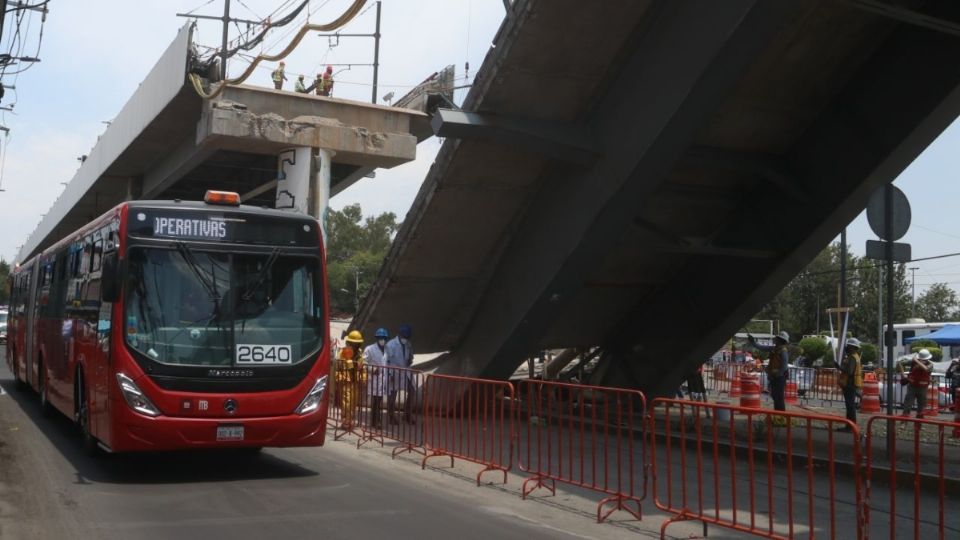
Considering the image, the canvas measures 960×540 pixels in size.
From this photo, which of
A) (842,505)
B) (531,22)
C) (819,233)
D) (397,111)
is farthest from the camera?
(397,111)

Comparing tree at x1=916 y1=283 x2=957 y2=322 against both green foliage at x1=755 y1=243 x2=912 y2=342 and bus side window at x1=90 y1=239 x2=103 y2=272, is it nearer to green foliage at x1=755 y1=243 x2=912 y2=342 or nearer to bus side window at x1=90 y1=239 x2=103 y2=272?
green foliage at x1=755 y1=243 x2=912 y2=342

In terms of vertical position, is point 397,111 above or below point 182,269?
above

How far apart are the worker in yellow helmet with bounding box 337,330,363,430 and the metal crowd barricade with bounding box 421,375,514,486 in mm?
2046

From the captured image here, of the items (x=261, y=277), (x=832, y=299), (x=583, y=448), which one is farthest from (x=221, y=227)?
(x=832, y=299)

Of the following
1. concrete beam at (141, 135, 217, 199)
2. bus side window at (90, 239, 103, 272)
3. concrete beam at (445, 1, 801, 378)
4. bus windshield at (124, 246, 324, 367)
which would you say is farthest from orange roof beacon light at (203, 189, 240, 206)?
concrete beam at (141, 135, 217, 199)

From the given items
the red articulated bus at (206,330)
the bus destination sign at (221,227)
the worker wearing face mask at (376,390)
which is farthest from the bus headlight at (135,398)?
the worker wearing face mask at (376,390)

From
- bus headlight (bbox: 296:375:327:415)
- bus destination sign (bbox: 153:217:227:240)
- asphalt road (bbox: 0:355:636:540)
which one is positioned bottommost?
asphalt road (bbox: 0:355:636:540)

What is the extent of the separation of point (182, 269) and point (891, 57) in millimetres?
8690

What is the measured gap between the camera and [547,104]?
38.2 feet

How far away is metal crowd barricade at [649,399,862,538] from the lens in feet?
22.6

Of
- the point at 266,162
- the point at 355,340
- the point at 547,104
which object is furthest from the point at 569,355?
the point at 266,162

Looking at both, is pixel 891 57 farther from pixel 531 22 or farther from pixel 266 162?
pixel 266 162

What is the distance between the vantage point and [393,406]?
1262 cm

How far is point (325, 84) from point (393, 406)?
15706 mm
